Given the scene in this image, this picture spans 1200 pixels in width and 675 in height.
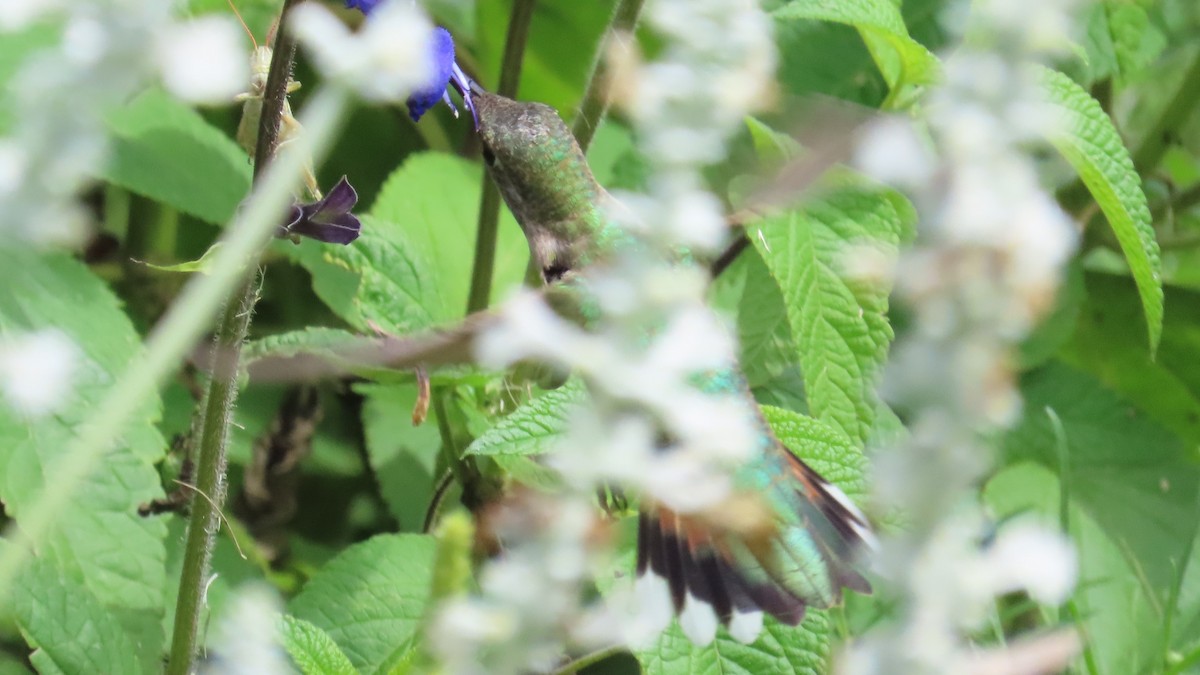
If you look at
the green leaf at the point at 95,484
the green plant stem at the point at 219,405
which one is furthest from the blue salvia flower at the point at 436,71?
the green leaf at the point at 95,484

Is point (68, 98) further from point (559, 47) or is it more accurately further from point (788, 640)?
point (559, 47)

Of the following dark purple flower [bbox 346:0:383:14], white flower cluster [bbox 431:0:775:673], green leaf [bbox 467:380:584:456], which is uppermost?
white flower cluster [bbox 431:0:775:673]

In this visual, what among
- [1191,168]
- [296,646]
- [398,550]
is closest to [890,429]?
[398,550]

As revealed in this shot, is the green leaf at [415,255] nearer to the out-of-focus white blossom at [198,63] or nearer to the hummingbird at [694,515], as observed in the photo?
the hummingbird at [694,515]

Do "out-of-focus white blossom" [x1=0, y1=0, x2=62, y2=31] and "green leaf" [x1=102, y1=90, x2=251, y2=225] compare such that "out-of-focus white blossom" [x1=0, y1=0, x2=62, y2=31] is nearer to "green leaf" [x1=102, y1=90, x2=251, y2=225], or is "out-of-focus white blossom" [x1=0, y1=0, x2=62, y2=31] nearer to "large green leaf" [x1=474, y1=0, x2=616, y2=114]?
"green leaf" [x1=102, y1=90, x2=251, y2=225]

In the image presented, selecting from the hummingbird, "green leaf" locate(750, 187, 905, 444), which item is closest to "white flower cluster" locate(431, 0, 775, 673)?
the hummingbird

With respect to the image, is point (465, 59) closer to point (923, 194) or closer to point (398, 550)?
point (398, 550)
